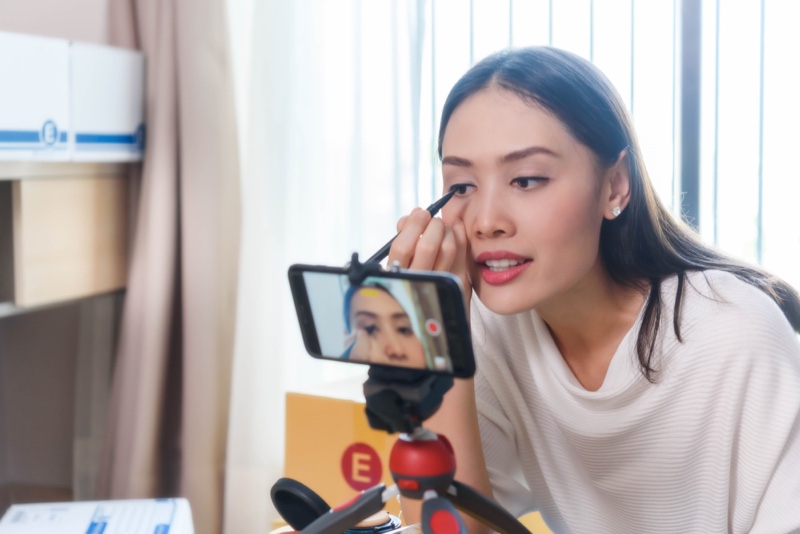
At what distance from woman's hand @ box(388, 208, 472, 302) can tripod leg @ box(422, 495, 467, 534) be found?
1.21 feet

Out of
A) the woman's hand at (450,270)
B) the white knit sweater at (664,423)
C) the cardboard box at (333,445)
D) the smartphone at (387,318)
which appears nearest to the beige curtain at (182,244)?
the cardboard box at (333,445)

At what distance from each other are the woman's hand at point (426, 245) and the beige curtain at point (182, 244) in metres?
0.99

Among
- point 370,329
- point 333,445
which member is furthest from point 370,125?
point 370,329

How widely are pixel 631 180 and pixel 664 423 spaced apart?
1.00 ft

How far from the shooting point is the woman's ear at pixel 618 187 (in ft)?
3.78

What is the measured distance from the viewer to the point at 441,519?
0.65 m

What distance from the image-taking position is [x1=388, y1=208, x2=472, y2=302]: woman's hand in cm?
102

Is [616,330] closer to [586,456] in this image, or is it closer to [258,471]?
[586,456]

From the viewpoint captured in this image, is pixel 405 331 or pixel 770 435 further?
pixel 770 435

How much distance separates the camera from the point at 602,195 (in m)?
1.14

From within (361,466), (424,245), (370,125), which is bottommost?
(361,466)

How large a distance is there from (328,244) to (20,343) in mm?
780

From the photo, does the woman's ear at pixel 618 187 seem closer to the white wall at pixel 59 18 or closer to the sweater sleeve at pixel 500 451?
the sweater sleeve at pixel 500 451

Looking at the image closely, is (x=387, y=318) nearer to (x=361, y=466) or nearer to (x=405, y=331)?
(x=405, y=331)
